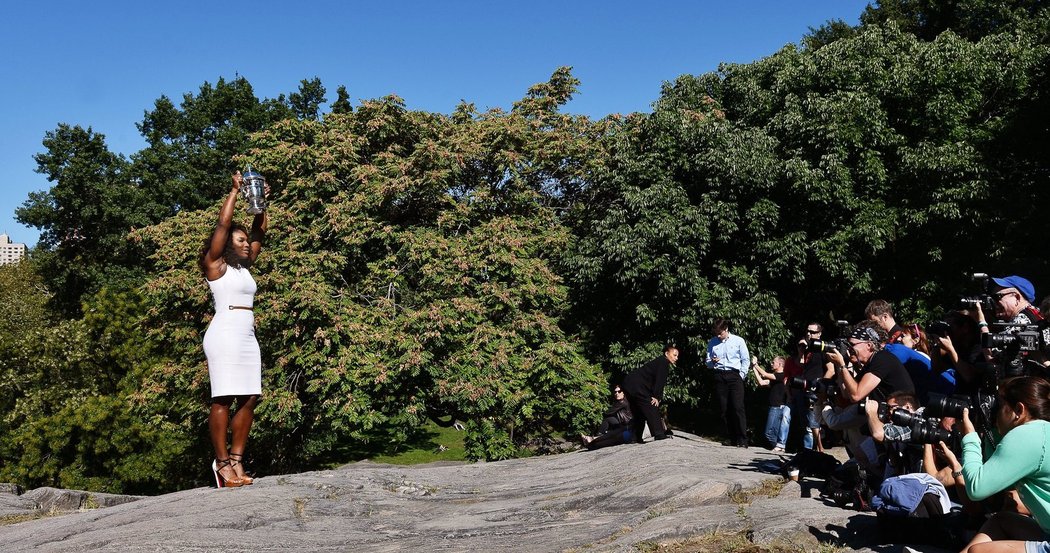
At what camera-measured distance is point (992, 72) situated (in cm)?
Answer: 2125

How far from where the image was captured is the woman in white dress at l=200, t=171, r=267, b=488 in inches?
281

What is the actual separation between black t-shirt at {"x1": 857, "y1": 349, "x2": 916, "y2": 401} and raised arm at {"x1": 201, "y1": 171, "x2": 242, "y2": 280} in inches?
209

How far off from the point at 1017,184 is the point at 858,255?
14.2 ft

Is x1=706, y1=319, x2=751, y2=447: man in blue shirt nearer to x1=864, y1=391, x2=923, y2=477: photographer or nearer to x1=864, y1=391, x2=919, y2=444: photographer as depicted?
x1=864, y1=391, x2=923, y2=477: photographer

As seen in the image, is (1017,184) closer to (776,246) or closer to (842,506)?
(776,246)

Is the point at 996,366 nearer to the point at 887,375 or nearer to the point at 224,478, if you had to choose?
the point at 887,375

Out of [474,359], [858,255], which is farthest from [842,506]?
[858,255]

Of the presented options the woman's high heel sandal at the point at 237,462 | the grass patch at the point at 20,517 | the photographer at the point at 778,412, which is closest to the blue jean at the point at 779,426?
the photographer at the point at 778,412

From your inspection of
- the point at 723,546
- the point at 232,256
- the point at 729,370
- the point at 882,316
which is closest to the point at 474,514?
the point at 723,546

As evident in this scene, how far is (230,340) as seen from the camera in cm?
720

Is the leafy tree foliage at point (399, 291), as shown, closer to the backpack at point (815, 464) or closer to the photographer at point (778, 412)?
the photographer at point (778, 412)

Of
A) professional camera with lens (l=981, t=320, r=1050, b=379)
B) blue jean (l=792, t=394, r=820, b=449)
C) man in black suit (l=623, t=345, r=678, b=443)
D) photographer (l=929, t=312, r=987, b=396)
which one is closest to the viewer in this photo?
professional camera with lens (l=981, t=320, r=1050, b=379)

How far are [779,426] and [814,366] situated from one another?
5.94ft

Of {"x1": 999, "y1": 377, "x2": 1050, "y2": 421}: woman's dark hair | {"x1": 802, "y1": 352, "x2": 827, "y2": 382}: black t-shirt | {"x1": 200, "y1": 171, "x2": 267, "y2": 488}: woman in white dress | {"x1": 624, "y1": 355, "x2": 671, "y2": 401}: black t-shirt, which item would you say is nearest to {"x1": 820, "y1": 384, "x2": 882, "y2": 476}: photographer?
{"x1": 999, "y1": 377, "x2": 1050, "y2": 421}: woman's dark hair
